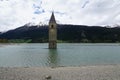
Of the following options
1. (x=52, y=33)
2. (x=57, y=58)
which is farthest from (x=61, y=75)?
(x=52, y=33)

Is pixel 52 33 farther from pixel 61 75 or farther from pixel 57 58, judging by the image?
pixel 61 75

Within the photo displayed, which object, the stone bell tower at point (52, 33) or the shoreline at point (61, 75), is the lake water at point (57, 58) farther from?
the stone bell tower at point (52, 33)

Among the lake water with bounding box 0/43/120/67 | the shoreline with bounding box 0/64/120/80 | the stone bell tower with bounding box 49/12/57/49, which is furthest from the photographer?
the stone bell tower with bounding box 49/12/57/49

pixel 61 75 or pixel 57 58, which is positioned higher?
pixel 61 75

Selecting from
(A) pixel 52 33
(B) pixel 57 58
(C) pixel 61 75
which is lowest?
(B) pixel 57 58

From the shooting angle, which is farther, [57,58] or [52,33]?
[52,33]

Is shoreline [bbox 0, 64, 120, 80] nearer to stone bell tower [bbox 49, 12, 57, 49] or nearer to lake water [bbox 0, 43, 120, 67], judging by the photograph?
lake water [bbox 0, 43, 120, 67]

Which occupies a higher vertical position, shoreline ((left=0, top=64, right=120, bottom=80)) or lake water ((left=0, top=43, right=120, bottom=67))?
shoreline ((left=0, top=64, right=120, bottom=80))

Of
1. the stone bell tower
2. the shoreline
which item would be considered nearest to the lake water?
the shoreline

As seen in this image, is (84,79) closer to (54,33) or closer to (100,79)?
(100,79)

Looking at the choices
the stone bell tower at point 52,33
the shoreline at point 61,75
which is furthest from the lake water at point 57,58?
the stone bell tower at point 52,33

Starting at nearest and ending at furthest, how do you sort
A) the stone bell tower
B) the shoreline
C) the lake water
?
1. the shoreline
2. the lake water
3. the stone bell tower

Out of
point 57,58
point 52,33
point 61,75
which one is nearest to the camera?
point 61,75

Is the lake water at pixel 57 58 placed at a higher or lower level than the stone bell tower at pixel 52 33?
lower
